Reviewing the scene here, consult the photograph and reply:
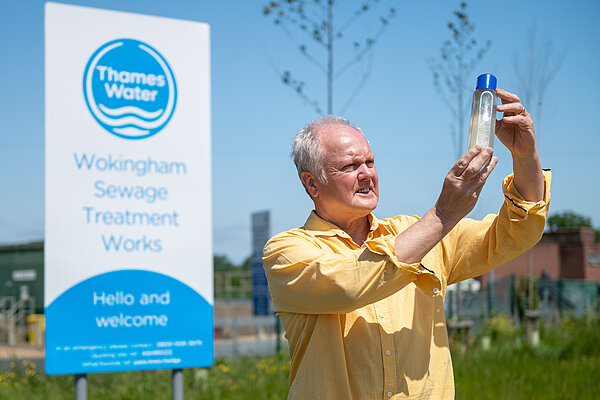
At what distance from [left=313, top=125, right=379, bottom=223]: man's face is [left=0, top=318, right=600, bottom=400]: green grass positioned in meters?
4.02

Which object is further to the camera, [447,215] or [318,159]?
[318,159]

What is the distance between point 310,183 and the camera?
7.64ft

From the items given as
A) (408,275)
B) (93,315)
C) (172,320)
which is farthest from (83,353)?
(408,275)

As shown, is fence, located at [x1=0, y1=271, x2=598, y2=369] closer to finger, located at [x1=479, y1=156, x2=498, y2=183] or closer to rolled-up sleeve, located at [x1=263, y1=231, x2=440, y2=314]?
rolled-up sleeve, located at [x1=263, y1=231, x2=440, y2=314]

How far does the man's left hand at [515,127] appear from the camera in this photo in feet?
6.66

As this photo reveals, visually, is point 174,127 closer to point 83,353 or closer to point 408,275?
point 83,353

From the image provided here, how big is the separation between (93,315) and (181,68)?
1684mm

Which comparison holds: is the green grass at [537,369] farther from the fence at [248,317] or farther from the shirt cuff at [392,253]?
the shirt cuff at [392,253]

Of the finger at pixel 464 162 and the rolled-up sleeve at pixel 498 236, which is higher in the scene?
the finger at pixel 464 162

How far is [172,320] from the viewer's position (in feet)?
13.6

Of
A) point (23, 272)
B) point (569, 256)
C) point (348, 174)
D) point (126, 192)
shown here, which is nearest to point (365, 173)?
point (348, 174)

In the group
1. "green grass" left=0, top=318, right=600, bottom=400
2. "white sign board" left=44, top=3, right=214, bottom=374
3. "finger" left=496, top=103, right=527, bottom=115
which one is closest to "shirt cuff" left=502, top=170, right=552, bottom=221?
"finger" left=496, top=103, right=527, bottom=115

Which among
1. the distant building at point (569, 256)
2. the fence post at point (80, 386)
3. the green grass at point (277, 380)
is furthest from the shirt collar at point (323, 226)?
the distant building at point (569, 256)

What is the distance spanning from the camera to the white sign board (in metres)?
3.82
